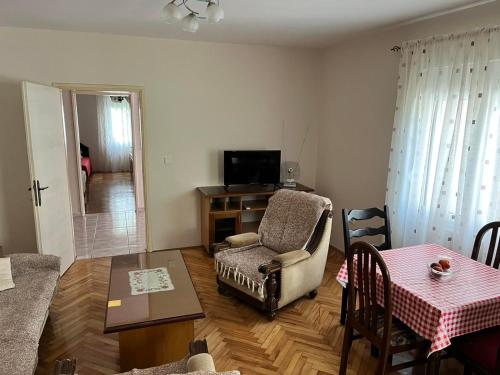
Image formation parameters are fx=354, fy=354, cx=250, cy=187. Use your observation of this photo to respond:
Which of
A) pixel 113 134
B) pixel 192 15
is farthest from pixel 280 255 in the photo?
pixel 113 134

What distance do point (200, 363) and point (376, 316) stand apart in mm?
1088

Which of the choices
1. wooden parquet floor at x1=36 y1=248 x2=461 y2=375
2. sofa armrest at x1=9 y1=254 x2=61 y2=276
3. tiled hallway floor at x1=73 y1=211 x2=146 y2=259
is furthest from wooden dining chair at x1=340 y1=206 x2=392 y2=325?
tiled hallway floor at x1=73 y1=211 x2=146 y2=259

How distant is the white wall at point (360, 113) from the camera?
11.4ft

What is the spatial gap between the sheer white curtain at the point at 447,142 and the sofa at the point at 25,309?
2954 millimetres

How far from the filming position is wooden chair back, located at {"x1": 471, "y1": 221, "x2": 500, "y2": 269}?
2.38 metres

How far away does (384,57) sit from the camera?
141 inches

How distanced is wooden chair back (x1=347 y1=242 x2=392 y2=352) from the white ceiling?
186cm

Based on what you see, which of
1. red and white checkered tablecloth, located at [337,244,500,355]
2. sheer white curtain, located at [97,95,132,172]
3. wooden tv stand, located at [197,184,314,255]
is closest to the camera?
red and white checkered tablecloth, located at [337,244,500,355]

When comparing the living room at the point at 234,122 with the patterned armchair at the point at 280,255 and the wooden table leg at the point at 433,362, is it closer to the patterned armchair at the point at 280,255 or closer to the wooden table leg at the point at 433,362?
the patterned armchair at the point at 280,255

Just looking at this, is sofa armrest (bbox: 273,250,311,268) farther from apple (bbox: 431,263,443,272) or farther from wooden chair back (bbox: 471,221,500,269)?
wooden chair back (bbox: 471,221,500,269)

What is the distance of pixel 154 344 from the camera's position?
2.20 meters

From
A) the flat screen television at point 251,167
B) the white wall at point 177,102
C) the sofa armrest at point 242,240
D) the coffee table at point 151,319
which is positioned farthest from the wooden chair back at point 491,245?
the white wall at point 177,102

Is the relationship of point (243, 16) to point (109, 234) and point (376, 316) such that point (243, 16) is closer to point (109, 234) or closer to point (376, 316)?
point (376, 316)

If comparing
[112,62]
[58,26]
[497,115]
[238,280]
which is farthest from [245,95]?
[497,115]
